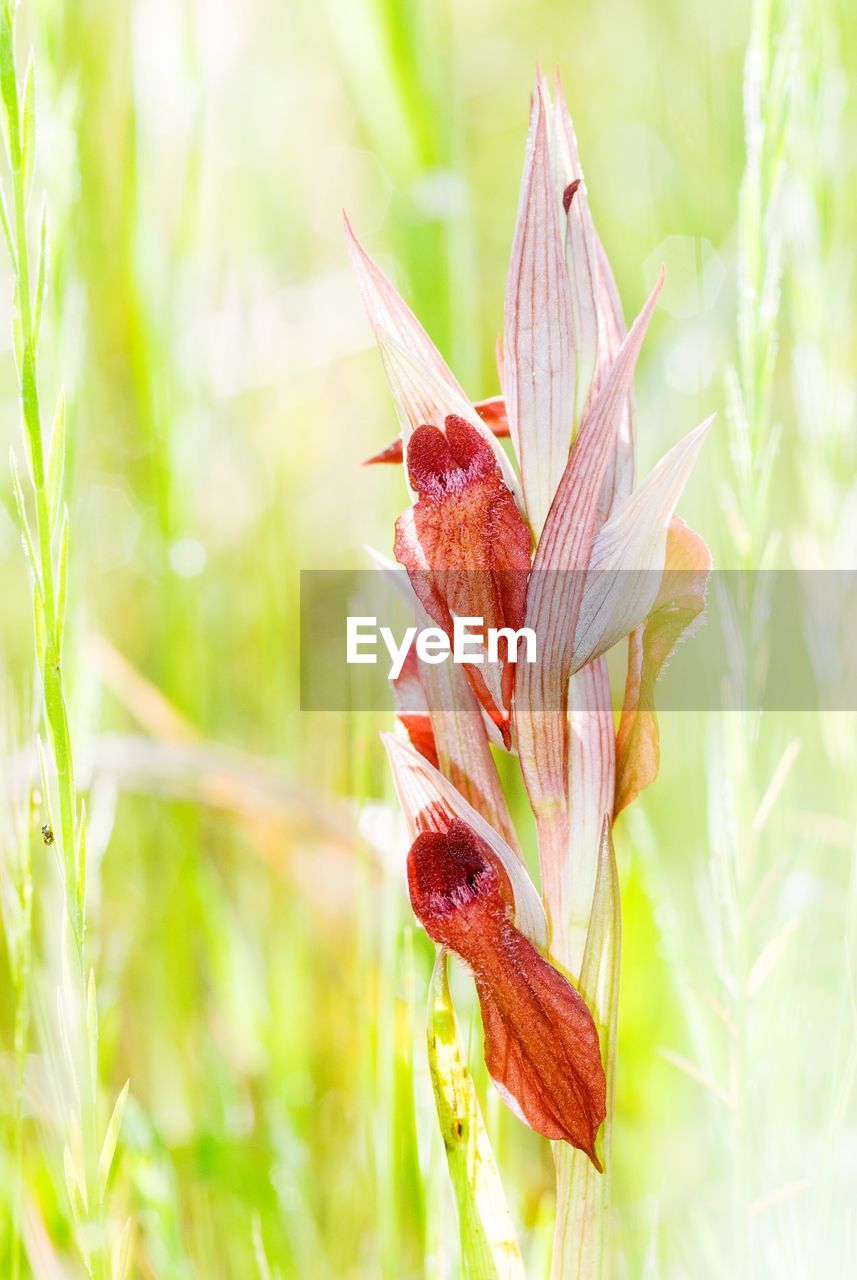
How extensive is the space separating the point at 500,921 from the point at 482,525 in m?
0.14

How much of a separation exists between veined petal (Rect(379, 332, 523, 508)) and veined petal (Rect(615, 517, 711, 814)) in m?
0.07

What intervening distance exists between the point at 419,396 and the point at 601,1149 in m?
0.28

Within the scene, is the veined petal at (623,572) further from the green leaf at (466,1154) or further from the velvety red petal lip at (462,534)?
the green leaf at (466,1154)

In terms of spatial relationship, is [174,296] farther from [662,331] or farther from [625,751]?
[625,751]

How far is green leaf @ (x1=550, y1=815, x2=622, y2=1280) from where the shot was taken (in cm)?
39

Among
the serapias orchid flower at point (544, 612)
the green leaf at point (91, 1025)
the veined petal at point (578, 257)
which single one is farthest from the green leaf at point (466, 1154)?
the veined petal at point (578, 257)

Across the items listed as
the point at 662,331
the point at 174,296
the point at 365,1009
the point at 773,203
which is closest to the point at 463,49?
the point at 662,331

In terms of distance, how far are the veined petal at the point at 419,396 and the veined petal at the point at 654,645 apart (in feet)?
0.22

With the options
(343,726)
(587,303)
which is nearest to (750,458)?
(587,303)

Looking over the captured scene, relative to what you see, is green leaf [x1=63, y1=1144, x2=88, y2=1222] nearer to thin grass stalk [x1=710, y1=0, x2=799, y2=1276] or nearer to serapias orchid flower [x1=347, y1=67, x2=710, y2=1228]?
serapias orchid flower [x1=347, y1=67, x2=710, y2=1228]

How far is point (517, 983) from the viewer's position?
385mm

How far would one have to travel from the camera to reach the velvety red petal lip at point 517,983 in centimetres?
38

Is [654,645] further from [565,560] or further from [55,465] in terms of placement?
[55,465]

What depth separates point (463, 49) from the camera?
5.76 ft
